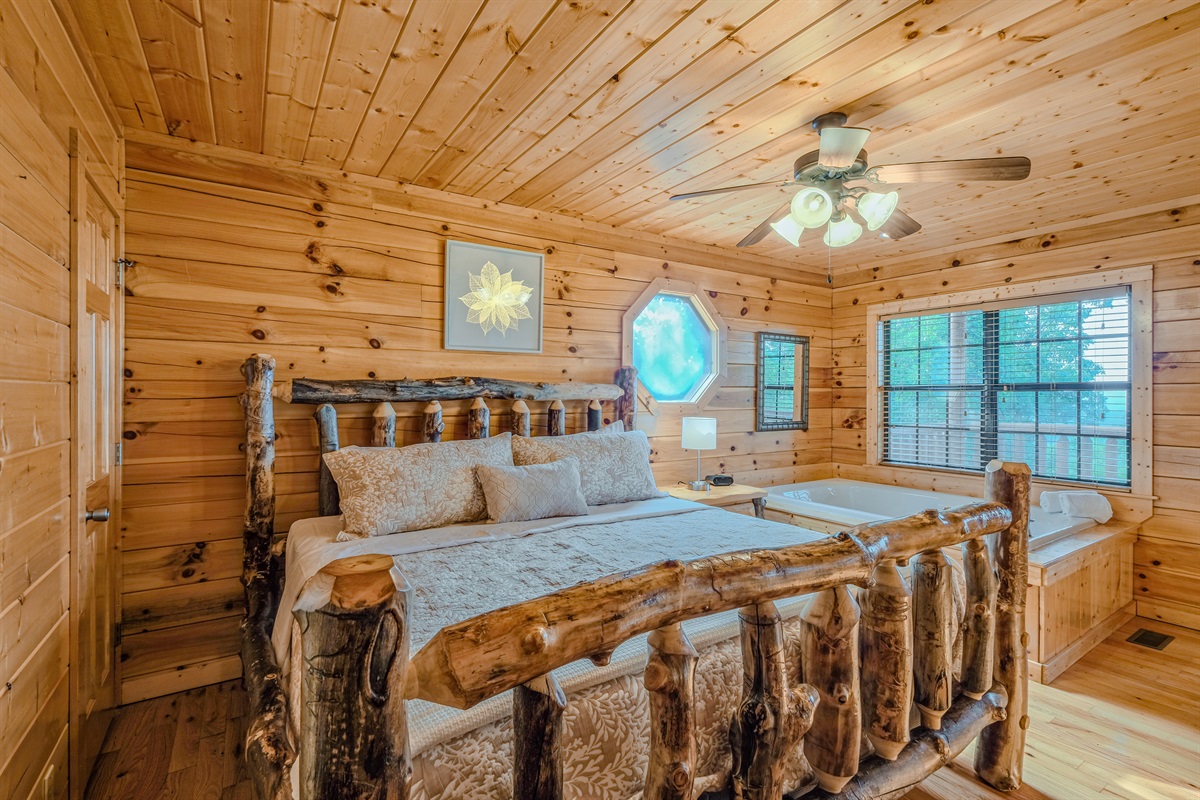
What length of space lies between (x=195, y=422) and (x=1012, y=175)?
3.31 m

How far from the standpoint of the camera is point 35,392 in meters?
1.23

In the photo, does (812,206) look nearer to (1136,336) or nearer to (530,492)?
(530,492)

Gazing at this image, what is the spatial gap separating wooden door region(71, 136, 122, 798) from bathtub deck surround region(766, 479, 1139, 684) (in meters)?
3.12

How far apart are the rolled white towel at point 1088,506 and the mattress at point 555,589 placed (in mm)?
2144

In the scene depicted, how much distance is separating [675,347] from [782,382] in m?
1.10

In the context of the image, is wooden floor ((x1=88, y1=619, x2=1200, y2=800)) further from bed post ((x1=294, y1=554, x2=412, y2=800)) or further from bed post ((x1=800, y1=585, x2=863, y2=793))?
bed post ((x1=294, y1=554, x2=412, y2=800))

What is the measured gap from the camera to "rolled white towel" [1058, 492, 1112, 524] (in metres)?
3.09

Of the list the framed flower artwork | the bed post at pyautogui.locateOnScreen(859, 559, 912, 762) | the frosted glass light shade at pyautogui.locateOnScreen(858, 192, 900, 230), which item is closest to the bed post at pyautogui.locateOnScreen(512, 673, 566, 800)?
the bed post at pyautogui.locateOnScreen(859, 559, 912, 762)

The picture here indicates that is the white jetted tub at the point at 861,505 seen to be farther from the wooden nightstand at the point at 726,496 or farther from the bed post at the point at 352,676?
the bed post at the point at 352,676

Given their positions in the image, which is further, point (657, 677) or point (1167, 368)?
point (1167, 368)

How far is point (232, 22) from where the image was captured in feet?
5.03

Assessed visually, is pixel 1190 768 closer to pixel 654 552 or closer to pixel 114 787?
pixel 654 552

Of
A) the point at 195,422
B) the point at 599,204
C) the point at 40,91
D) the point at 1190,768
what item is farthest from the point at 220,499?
the point at 1190,768

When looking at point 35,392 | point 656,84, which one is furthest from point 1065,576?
point 35,392
